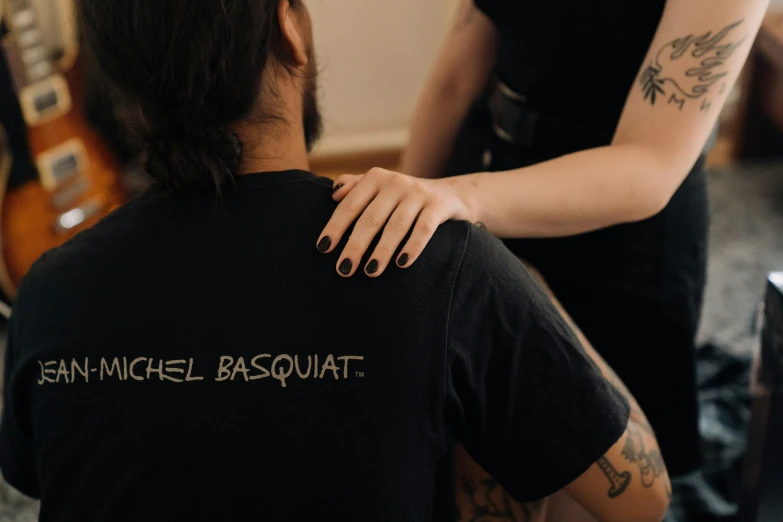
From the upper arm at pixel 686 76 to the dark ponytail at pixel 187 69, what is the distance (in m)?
0.45

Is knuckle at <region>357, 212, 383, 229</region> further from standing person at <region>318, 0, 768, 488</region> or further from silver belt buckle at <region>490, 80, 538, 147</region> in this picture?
silver belt buckle at <region>490, 80, 538, 147</region>

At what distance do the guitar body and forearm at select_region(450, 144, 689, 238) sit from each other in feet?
4.09

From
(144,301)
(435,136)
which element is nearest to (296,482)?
(144,301)

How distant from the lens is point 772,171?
Result: 2469 millimetres

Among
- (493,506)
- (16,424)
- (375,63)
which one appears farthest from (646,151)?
(375,63)

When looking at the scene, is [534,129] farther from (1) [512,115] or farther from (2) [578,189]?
(2) [578,189]

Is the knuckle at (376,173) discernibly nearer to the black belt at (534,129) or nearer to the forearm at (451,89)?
the black belt at (534,129)

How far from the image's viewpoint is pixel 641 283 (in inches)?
46.4

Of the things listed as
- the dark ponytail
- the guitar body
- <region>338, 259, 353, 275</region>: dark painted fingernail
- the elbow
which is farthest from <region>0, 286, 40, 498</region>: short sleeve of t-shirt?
the guitar body

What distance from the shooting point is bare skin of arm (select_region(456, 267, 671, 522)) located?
0.81 metres

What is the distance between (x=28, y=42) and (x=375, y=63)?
1013 millimetres

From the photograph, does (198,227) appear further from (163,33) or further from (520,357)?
(520,357)

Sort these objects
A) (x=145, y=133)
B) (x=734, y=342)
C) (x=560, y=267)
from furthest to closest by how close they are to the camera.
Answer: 1. (x=734, y=342)
2. (x=560, y=267)
3. (x=145, y=133)

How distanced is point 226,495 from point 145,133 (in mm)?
357
